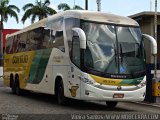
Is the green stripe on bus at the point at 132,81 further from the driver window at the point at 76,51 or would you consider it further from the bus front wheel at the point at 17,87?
the bus front wheel at the point at 17,87

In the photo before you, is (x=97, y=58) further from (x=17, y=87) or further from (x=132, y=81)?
(x=17, y=87)

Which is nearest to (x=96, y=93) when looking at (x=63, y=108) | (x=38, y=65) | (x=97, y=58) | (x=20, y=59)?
(x=97, y=58)

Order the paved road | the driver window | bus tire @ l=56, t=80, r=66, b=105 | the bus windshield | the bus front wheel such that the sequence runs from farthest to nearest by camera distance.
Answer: the bus front wheel
bus tire @ l=56, t=80, r=66, b=105
the driver window
the bus windshield
the paved road

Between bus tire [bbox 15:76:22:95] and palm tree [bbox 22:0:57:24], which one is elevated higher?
palm tree [bbox 22:0:57:24]

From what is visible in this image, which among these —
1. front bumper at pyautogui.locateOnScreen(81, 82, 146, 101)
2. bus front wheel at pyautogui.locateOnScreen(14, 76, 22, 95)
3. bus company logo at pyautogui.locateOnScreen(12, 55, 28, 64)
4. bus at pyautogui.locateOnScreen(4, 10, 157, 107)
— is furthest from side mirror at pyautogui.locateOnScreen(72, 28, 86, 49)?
bus front wheel at pyautogui.locateOnScreen(14, 76, 22, 95)

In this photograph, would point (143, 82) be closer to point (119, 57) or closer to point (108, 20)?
point (119, 57)

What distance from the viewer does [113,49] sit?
16844 mm

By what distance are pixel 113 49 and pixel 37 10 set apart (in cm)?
5269

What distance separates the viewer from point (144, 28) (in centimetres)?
4606

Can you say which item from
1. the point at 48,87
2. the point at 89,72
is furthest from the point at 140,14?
the point at 89,72

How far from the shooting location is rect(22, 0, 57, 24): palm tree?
226 ft

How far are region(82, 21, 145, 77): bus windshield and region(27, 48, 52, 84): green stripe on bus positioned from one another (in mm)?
3268

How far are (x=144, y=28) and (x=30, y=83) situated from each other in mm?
25239

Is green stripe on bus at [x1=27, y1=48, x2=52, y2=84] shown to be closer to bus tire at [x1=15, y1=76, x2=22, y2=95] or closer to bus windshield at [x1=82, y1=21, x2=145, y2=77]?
bus tire at [x1=15, y1=76, x2=22, y2=95]
